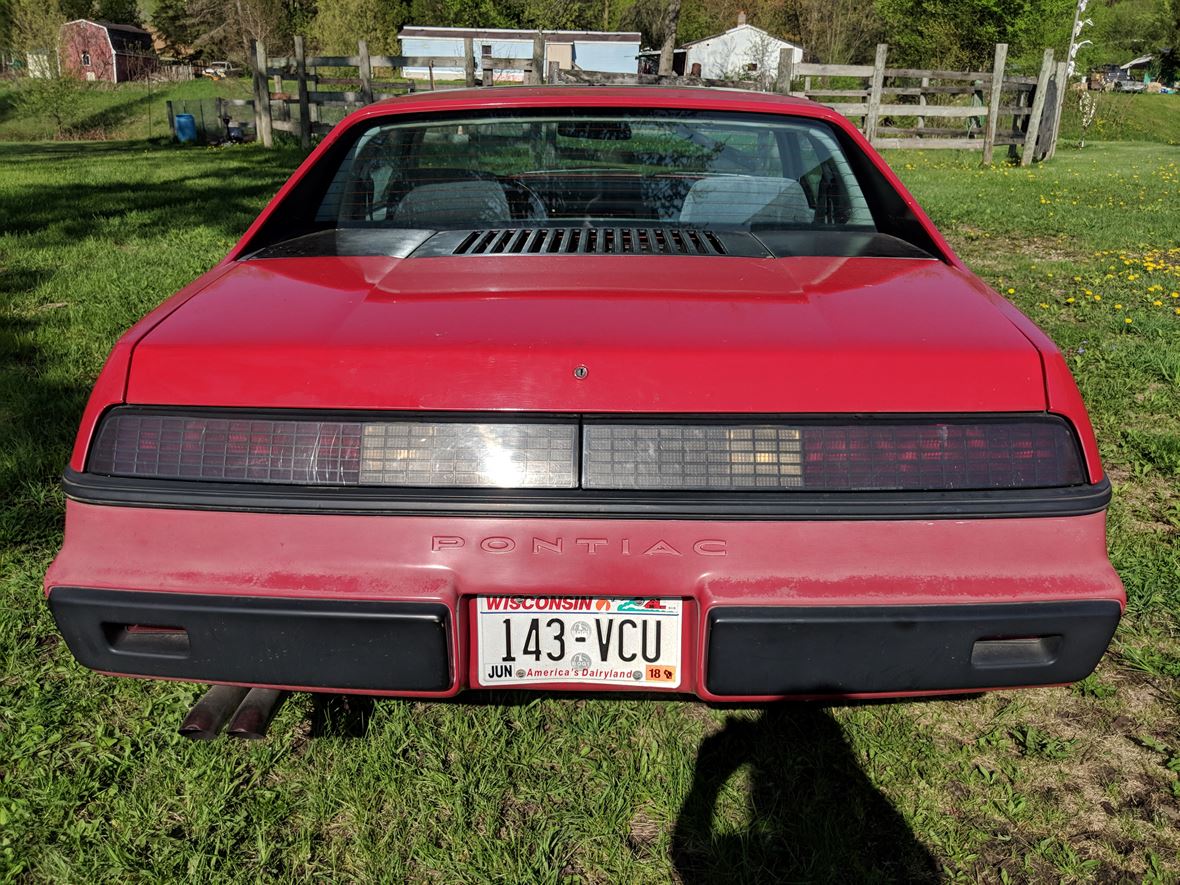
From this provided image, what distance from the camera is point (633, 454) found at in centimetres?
155

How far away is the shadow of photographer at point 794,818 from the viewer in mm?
1785

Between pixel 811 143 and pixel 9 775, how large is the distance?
2614 mm

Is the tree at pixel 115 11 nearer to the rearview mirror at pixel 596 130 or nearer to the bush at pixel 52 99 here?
the bush at pixel 52 99

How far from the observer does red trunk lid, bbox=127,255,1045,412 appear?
154 centimetres

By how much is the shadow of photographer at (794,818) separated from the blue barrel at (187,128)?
20.9 m

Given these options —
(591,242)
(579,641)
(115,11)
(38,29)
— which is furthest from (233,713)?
(115,11)

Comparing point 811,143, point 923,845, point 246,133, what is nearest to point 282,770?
point 923,845

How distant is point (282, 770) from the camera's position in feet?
6.67

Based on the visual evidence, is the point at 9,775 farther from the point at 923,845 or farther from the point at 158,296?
the point at 158,296

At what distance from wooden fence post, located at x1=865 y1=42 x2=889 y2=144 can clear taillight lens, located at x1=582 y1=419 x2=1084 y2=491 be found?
52.2 ft

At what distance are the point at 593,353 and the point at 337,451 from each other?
0.48 meters

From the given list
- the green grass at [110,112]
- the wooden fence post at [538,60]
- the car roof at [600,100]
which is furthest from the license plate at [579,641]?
the green grass at [110,112]

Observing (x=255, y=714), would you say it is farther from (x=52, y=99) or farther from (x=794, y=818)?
(x=52, y=99)

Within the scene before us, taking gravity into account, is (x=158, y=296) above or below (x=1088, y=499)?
below
